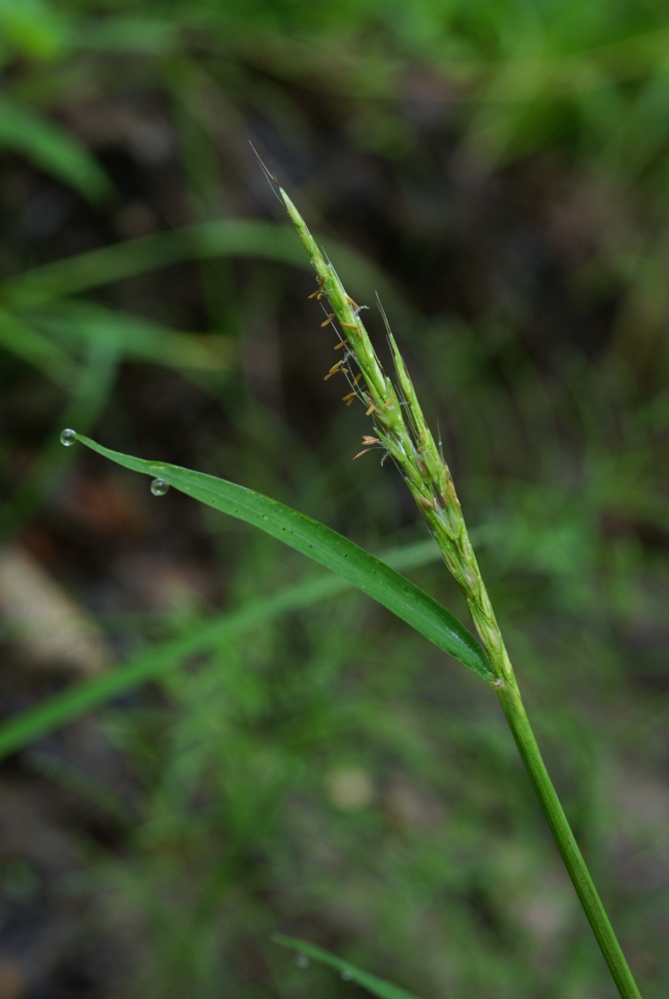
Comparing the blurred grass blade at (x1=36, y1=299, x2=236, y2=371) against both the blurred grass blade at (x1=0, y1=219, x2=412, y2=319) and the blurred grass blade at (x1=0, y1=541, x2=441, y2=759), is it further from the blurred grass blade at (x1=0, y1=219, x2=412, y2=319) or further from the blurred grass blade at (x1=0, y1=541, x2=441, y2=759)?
the blurred grass blade at (x1=0, y1=541, x2=441, y2=759)

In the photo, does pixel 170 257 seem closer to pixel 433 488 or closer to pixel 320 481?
pixel 320 481

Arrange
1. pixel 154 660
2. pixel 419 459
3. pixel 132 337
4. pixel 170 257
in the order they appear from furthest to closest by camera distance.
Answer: pixel 170 257
pixel 132 337
pixel 154 660
pixel 419 459

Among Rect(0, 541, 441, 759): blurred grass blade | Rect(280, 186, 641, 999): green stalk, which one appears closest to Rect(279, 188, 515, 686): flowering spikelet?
Rect(280, 186, 641, 999): green stalk

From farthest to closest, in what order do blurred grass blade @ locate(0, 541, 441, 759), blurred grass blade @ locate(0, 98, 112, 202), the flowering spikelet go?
blurred grass blade @ locate(0, 98, 112, 202)
blurred grass blade @ locate(0, 541, 441, 759)
the flowering spikelet

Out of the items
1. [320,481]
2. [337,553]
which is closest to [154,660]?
[337,553]

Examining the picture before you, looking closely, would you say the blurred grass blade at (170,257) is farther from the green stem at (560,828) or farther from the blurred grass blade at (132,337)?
the green stem at (560,828)

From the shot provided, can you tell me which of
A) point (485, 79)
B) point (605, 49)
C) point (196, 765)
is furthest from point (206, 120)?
point (196, 765)
